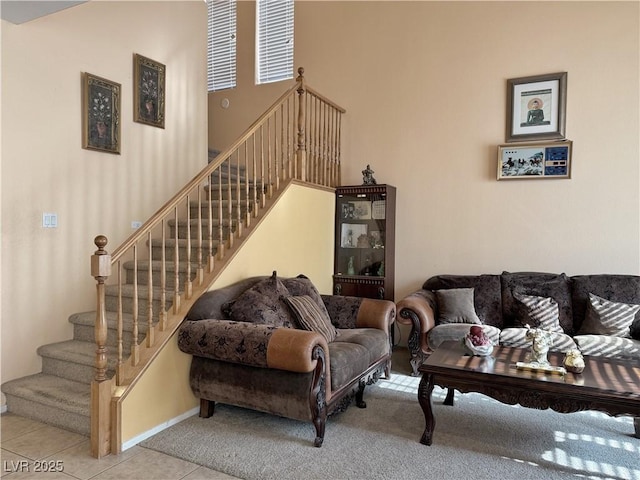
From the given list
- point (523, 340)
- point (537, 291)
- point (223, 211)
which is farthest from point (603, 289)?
point (223, 211)

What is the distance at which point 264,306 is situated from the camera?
10.5ft

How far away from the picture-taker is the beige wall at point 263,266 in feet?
9.23

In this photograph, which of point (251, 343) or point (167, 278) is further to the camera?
point (167, 278)

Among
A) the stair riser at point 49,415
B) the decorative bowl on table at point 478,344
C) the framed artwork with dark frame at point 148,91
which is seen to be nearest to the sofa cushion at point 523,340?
the decorative bowl on table at point 478,344

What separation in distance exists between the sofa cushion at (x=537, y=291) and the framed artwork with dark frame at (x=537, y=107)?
54.7 inches

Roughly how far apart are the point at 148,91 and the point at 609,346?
4709 millimetres

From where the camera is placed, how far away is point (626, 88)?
13.8 feet

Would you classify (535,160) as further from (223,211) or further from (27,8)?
(27,8)

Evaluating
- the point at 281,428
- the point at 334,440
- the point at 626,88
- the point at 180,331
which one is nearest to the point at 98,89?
the point at 180,331

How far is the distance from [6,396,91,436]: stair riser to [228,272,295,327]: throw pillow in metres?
1.12

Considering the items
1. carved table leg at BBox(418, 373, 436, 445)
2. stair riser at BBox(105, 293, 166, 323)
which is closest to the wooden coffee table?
carved table leg at BBox(418, 373, 436, 445)

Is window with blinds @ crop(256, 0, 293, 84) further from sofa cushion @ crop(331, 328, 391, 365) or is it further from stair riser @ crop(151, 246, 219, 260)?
sofa cushion @ crop(331, 328, 391, 365)

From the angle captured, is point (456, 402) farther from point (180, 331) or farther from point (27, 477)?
point (27, 477)

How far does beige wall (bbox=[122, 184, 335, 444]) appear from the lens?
281 cm
